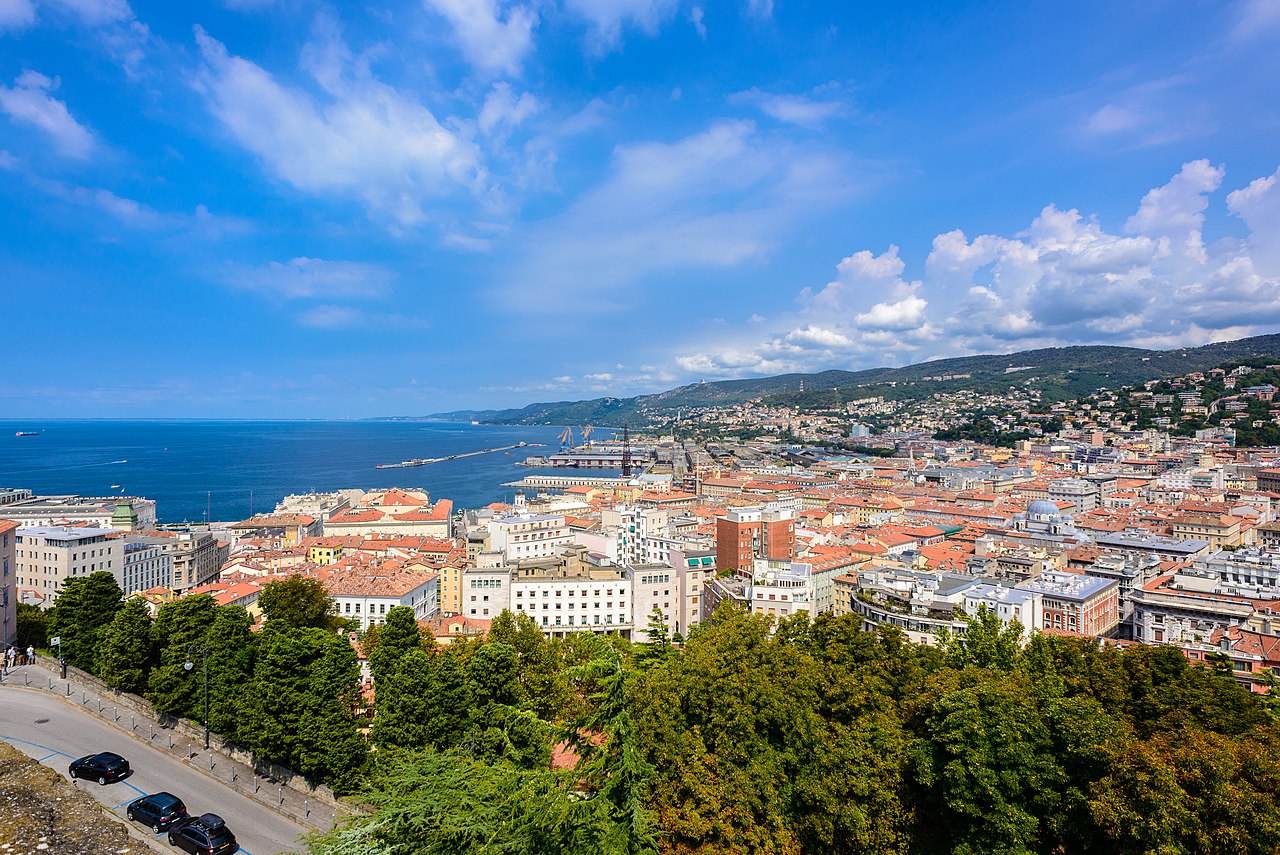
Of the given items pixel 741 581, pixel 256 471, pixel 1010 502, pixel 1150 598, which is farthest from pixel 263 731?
pixel 256 471

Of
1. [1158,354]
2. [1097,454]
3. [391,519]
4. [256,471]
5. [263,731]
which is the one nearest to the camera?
[263,731]

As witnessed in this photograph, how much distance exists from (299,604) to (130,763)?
39.1 feet

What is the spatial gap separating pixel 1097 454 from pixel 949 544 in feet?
189

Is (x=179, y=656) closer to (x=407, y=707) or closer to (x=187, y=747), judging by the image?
(x=187, y=747)

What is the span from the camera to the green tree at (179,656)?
708 inches

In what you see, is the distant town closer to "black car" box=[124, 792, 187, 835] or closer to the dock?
"black car" box=[124, 792, 187, 835]

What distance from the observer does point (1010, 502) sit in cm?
6956

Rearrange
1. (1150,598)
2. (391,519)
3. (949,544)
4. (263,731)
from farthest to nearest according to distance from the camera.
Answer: (391,519) → (949,544) → (1150,598) → (263,731)

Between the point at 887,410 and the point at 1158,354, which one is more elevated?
the point at 1158,354

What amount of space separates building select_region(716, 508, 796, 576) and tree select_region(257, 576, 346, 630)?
21424mm

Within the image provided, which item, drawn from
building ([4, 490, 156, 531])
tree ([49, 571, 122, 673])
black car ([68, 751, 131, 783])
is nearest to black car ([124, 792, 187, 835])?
black car ([68, 751, 131, 783])

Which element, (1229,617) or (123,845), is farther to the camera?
(1229,617)

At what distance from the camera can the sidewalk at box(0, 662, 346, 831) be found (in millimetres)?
14578

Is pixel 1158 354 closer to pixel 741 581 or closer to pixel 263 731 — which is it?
pixel 741 581
